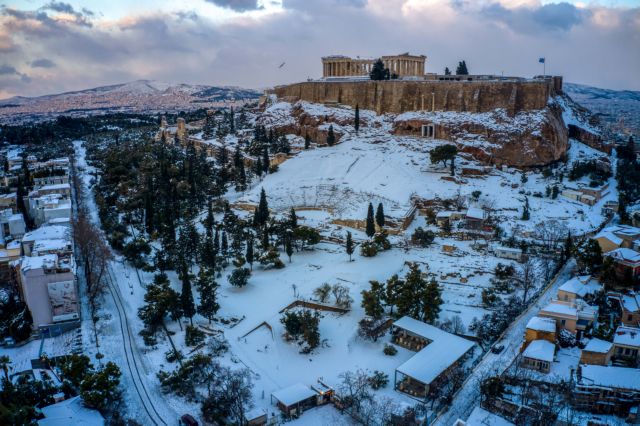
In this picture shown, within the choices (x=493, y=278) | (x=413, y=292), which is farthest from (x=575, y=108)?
(x=413, y=292)

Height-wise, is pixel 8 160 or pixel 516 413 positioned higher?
pixel 8 160

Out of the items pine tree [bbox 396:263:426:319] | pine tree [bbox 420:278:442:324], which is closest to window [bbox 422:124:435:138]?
pine tree [bbox 396:263:426:319]

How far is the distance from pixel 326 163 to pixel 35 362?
39157 mm

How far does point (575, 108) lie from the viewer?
7281 centimetres

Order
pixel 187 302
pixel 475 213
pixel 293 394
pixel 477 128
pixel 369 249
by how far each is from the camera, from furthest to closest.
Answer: pixel 477 128 < pixel 475 213 < pixel 369 249 < pixel 187 302 < pixel 293 394

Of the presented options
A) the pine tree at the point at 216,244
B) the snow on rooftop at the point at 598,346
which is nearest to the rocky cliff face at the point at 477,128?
the pine tree at the point at 216,244

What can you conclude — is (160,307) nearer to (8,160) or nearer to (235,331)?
(235,331)

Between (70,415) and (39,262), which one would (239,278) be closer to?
(39,262)

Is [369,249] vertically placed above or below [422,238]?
below

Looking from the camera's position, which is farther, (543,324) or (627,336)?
(543,324)

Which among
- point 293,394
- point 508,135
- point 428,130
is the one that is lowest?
point 293,394

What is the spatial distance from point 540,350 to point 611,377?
339 centimetres

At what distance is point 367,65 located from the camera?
273ft

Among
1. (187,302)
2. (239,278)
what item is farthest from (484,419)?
(239,278)
